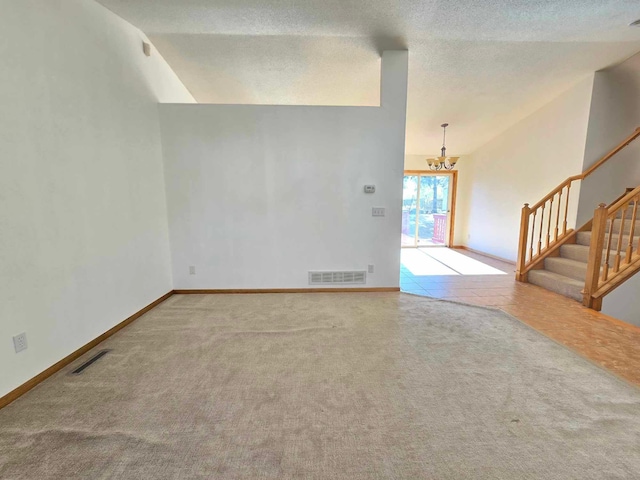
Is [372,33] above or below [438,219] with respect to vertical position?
above

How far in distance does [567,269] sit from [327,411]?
4.10 meters

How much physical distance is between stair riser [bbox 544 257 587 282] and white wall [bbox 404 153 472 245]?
3129 millimetres

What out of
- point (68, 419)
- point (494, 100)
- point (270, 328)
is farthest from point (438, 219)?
point (68, 419)

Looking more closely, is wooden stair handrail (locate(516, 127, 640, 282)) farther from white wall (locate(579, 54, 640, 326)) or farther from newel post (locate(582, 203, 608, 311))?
newel post (locate(582, 203, 608, 311))

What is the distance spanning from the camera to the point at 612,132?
4027 millimetres

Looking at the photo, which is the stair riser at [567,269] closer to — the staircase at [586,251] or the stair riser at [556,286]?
the staircase at [586,251]

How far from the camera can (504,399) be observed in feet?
5.40

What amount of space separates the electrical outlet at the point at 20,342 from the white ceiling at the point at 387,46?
111 inches

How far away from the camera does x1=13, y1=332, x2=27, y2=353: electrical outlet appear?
1699 mm

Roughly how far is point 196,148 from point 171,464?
3.14m

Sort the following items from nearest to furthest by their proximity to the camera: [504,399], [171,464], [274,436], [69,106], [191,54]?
1. [171,464]
2. [274,436]
3. [504,399]
4. [69,106]
5. [191,54]

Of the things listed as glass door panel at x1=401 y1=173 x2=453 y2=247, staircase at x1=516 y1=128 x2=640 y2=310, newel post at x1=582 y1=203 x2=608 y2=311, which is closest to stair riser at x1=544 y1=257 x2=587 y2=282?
staircase at x1=516 y1=128 x2=640 y2=310

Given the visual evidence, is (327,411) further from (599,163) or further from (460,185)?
(460,185)

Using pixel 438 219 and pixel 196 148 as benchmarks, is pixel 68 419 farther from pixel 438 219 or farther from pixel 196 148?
pixel 438 219
